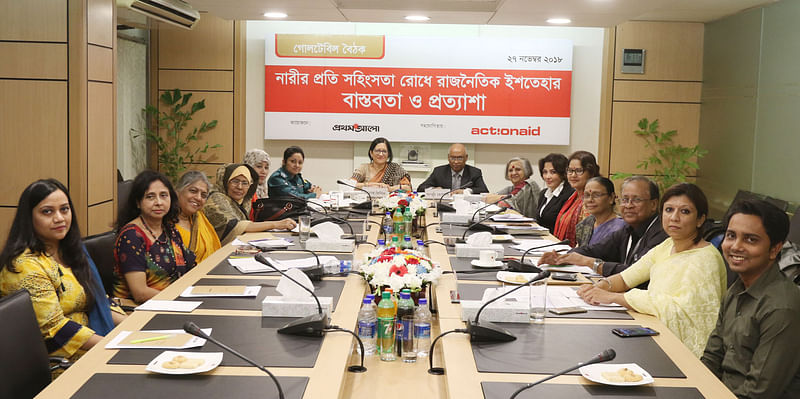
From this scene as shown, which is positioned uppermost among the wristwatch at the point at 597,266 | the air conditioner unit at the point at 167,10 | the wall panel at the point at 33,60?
the air conditioner unit at the point at 167,10

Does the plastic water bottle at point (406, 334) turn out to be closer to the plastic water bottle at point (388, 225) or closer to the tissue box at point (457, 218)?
the plastic water bottle at point (388, 225)

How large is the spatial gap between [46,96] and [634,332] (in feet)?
13.7

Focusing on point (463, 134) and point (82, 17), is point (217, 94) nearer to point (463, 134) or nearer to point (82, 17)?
point (463, 134)

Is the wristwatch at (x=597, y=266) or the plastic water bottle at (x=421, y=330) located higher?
the wristwatch at (x=597, y=266)

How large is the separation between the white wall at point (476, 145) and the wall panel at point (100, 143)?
319 centimetres

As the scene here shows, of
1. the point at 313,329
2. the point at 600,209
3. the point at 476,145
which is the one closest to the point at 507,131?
the point at 476,145

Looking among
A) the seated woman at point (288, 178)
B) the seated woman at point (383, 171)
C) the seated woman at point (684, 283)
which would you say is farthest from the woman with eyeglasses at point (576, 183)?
the seated woman at point (288, 178)

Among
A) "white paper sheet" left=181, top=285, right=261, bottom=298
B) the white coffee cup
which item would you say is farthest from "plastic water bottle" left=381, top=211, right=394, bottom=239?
"white paper sheet" left=181, top=285, right=261, bottom=298

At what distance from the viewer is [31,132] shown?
16.4 ft

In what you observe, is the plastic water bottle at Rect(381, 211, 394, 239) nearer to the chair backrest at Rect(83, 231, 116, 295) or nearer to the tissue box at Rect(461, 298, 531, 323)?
the chair backrest at Rect(83, 231, 116, 295)

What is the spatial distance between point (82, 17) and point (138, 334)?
10.9ft

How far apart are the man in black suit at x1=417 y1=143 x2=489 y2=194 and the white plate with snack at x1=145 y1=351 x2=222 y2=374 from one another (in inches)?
216

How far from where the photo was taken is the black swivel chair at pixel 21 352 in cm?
214

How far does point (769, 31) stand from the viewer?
21.1 ft
